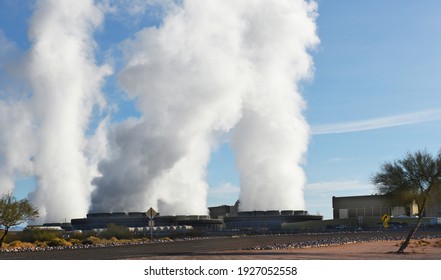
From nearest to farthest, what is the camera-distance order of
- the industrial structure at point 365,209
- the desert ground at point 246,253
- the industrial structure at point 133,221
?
the desert ground at point 246,253 < the industrial structure at point 133,221 < the industrial structure at point 365,209

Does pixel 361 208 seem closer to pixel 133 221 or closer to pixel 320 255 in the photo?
pixel 133 221

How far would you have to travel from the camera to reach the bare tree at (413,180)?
38.3 meters

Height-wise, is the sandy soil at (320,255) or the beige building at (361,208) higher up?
the beige building at (361,208)

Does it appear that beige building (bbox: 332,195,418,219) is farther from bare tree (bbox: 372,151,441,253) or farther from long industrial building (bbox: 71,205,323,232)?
bare tree (bbox: 372,151,441,253)

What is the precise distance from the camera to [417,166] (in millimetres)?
38781

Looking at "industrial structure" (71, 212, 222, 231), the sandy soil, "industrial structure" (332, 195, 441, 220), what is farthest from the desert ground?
"industrial structure" (332, 195, 441, 220)

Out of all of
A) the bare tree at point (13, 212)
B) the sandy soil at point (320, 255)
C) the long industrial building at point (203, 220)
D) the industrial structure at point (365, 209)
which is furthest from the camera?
the industrial structure at point (365, 209)

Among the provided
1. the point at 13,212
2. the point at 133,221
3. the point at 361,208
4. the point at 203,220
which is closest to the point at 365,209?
the point at 361,208

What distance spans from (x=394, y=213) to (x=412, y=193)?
315 ft

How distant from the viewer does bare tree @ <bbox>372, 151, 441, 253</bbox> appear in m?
38.3

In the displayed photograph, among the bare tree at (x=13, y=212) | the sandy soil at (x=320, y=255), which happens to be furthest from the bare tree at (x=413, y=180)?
the bare tree at (x=13, y=212)

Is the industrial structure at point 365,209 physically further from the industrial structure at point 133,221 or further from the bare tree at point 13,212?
the bare tree at point 13,212
